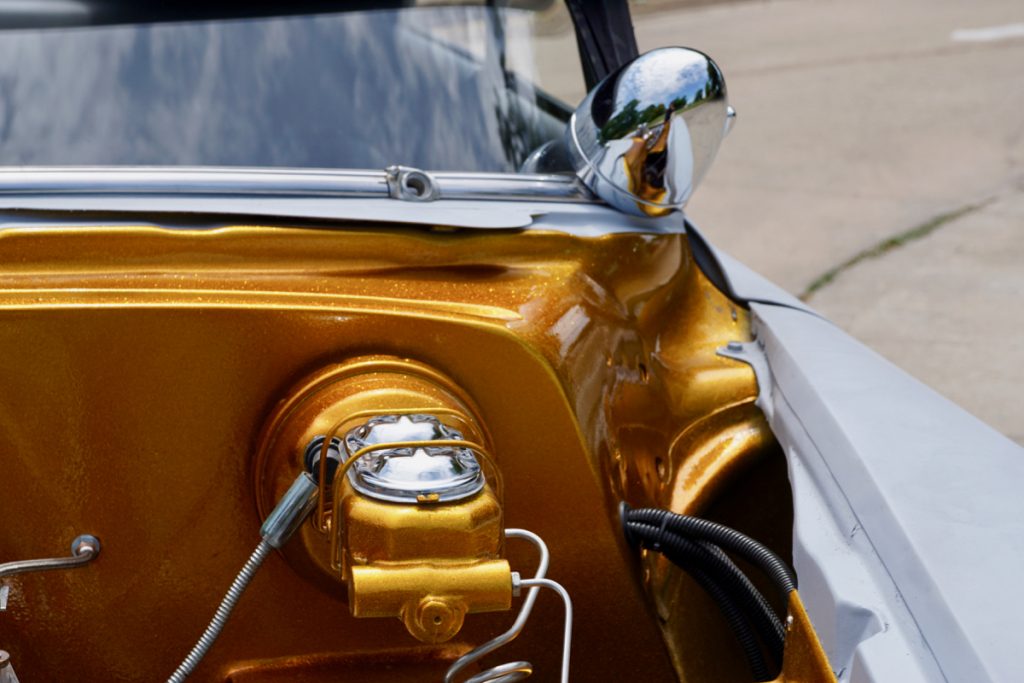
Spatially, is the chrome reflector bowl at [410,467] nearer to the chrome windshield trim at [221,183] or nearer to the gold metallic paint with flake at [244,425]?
the gold metallic paint with flake at [244,425]

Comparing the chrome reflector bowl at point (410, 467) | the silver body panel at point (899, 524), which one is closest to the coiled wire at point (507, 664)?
the chrome reflector bowl at point (410, 467)

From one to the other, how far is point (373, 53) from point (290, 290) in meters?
0.55

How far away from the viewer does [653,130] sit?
1.58 m

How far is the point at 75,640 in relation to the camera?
1252 mm

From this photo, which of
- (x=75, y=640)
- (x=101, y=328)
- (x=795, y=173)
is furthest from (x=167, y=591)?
(x=795, y=173)

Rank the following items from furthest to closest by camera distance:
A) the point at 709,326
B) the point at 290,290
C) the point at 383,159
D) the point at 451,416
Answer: the point at 709,326, the point at 383,159, the point at 290,290, the point at 451,416

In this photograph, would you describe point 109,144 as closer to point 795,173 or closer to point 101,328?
point 101,328

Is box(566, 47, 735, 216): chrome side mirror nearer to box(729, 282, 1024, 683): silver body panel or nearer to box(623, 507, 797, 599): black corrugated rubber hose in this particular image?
box(729, 282, 1024, 683): silver body panel

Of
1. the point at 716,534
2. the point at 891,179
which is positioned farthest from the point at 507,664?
the point at 891,179

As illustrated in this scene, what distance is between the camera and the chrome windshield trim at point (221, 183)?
1.37 m

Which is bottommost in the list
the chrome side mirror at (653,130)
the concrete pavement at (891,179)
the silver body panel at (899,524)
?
the concrete pavement at (891,179)

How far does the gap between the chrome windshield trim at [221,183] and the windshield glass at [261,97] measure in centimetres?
9

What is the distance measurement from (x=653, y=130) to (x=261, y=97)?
519mm

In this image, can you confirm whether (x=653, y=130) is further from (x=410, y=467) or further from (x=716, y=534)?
(x=410, y=467)
